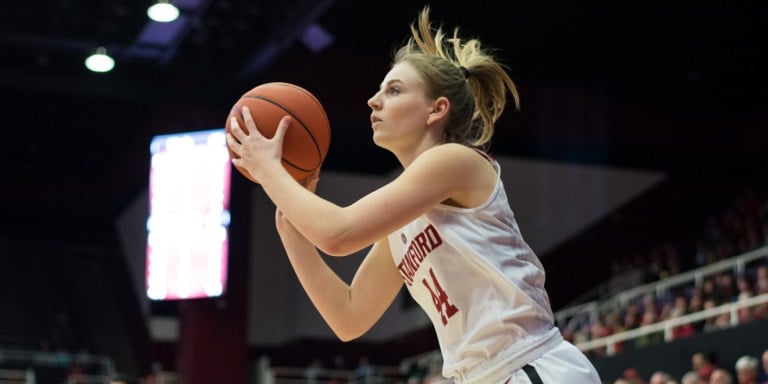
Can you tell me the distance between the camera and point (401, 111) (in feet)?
9.09

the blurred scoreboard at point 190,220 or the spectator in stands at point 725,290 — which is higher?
the blurred scoreboard at point 190,220

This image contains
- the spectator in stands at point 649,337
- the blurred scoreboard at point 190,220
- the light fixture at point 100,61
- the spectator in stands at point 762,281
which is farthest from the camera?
the light fixture at point 100,61

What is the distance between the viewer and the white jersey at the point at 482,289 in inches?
104

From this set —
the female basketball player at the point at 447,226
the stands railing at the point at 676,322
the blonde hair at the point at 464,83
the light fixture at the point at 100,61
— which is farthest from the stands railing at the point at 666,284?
the female basketball player at the point at 447,226

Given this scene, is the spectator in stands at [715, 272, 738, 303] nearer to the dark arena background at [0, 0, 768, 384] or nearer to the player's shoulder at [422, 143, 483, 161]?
the dark arena background at [0, 0, 768, 384]

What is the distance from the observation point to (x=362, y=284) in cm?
300

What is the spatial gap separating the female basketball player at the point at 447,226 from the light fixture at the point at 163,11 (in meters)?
10.9

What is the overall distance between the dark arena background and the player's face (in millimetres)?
7355

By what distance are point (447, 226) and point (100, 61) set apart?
42.5 ft

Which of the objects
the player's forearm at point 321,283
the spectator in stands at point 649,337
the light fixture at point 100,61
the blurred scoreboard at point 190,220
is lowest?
the player's forearm at point 321,283

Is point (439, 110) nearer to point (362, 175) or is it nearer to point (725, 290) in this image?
point (725, 290)

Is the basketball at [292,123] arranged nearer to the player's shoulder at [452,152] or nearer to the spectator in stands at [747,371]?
the player's shoulder at [452,152]

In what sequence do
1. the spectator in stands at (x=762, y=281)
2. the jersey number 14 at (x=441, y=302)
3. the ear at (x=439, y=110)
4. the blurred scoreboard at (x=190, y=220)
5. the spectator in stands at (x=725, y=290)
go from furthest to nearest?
the blurred scoreboard at (x=190, y=220) → the spectator in stands at (x=725, y=290) → the spectator in stands at (x=762, y=281) → the ear at (x=439, y=110) → the jersey number 14 at (x=441, y=302)

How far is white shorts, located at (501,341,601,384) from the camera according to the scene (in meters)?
2.60
